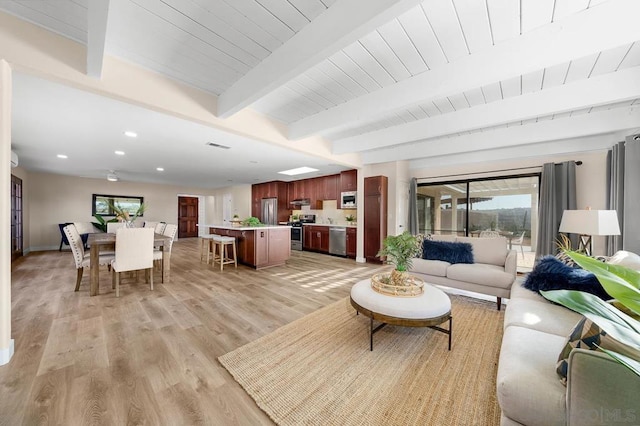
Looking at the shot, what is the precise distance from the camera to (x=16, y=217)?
571cm

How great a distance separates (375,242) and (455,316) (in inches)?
112

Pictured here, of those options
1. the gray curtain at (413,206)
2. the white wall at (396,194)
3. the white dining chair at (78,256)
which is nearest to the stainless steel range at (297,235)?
the white wall at (396,194)

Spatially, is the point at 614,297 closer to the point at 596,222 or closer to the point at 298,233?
the point at 596,222

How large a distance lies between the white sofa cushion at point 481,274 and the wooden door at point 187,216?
1036cm

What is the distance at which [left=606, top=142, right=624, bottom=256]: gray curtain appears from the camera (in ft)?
10.4

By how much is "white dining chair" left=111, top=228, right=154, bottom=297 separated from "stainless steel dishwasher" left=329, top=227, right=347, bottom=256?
417cm

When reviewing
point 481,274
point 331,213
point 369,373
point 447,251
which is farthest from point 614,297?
point 331,213

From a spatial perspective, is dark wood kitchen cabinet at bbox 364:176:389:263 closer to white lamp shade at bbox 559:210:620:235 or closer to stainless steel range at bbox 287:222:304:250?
stainless steel range at bbox 287:222:304:250

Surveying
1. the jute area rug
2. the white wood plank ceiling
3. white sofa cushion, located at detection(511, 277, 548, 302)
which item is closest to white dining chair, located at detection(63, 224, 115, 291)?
the white wood plank ceiling

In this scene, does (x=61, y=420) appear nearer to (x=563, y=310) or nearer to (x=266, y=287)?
(x=266, y=287)

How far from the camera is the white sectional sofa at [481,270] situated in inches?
113

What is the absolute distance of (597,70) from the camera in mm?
2279

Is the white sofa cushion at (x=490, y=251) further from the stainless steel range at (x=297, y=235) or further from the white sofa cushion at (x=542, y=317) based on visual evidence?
the stainless steel range at (x=297, y=235)

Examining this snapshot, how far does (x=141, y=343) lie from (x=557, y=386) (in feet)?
9.38
